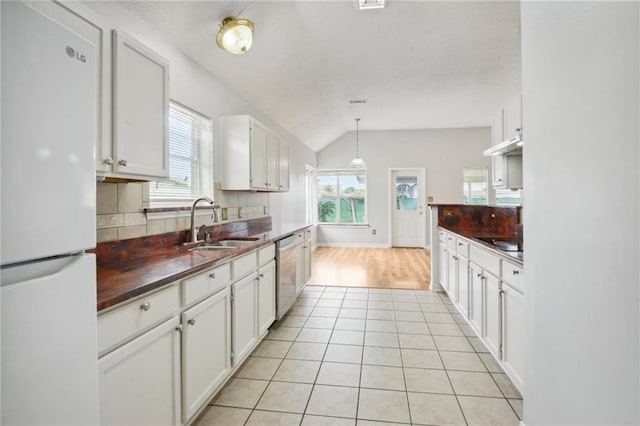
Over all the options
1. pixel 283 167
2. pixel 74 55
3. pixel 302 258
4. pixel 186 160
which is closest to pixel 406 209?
pixel 283 167

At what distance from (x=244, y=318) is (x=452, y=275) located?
233 centimetres

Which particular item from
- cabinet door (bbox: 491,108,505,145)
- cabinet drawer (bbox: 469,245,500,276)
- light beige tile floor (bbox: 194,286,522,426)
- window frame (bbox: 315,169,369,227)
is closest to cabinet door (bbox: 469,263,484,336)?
cabinet drawer (bbox: 469,245,500,276)

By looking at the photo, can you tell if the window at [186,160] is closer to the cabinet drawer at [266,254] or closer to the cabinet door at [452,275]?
the cabinet drawer at [266,254]

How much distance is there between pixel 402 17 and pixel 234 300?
109 inches

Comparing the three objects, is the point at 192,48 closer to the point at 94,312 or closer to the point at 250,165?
the point at 250,165

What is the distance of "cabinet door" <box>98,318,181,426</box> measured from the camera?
1.06 meters

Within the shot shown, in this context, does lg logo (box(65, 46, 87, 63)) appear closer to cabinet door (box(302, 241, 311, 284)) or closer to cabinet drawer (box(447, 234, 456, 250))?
cabinet door (box(302, 241, 311, 284))

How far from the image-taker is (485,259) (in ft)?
7.67

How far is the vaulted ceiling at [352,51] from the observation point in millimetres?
2543

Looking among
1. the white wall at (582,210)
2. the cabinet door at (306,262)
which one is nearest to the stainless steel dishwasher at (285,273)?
the cabinet door at (306,262)

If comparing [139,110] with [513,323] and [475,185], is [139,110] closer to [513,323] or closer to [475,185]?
[513,323]

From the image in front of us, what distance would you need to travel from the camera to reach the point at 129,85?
1.61 metres

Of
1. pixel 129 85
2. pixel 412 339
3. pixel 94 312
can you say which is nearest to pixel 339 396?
pixel 412 339

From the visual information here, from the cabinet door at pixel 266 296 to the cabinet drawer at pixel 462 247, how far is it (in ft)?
5.63
